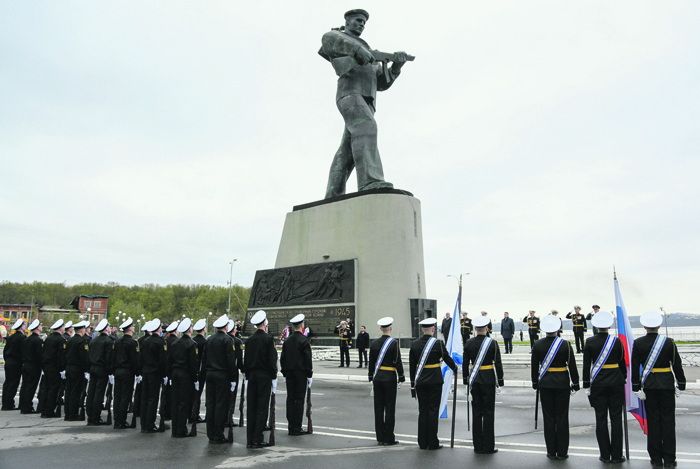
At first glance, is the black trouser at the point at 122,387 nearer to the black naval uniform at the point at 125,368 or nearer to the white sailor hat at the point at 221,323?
the black naval uniform at the point at 125,368

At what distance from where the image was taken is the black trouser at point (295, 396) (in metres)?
7.82

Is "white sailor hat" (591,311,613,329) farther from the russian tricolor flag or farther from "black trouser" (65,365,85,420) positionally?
"black trouser" (65,365,85,420)

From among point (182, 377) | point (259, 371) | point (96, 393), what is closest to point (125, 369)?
point (96, 393)

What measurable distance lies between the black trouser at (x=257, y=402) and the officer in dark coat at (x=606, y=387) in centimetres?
413

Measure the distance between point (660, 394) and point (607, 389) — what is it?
58 cm

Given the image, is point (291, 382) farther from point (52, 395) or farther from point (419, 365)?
point (52, 395)

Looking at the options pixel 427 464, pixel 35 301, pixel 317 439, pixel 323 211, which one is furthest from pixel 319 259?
pixel 35 301

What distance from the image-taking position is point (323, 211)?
25469 millimetres

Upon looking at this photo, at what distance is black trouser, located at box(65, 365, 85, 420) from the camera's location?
930cm

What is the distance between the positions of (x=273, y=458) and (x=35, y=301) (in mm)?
123700

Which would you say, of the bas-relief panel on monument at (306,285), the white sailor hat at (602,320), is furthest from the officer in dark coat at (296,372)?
the bas-relief panel on monument at (306,285)

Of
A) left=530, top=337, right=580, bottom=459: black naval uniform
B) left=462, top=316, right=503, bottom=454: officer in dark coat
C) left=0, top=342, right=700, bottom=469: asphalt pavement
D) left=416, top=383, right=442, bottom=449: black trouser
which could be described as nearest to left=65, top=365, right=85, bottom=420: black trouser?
left=0, top=342, right=700, bottom=469: asphalt pavement

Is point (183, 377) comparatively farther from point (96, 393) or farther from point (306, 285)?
point (306, 285)

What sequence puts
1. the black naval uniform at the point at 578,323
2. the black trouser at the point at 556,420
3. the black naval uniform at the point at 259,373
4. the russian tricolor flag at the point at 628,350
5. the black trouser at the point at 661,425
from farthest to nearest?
the black naval uniform at the point at 578,323 → the black naval uniform at the point at 259,373 → the russian tricolor flag at the point at 628,350 → the black trouser at the point at 556,420 → the black trouser at the point at 661,425
